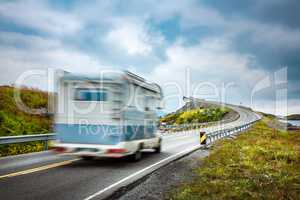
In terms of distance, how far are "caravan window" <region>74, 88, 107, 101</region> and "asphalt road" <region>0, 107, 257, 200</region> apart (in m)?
2.21

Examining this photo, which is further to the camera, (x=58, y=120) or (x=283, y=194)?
(x=58, y=120)

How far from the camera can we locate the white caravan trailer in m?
11.2

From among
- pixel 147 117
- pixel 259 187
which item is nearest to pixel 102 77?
pixel 147 117

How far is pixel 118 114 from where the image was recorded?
11.2 m

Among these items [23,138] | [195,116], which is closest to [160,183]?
[23,138]

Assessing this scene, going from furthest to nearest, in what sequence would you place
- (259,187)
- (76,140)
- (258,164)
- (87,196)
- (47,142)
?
(47,142) < (258,164) < (76,140) < (259,187) < (87,196)

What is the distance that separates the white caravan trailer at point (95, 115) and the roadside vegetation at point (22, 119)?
4.87 m

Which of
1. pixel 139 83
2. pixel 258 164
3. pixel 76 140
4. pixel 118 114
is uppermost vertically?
pixel 139 83

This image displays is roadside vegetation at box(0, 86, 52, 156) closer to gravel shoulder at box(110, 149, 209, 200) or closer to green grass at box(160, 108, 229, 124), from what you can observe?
gravel shoulder at box(110, 149, 209, 200)

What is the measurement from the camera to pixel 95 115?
11.3 m

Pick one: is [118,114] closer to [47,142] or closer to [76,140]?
[76,140]

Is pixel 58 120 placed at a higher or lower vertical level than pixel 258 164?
higher

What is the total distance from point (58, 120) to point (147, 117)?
3.87 m

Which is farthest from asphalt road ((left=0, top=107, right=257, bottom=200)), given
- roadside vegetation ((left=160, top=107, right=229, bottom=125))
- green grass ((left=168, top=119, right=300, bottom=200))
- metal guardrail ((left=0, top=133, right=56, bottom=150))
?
roadside vegetation ((left=160, top=107, right=229, bottom=125))
